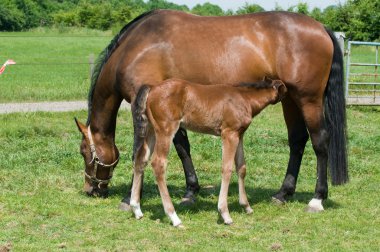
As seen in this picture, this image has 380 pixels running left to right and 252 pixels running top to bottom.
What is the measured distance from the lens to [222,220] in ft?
21.5

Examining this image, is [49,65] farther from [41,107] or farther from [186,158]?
[186,158]

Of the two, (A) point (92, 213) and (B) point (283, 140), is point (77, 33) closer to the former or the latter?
(B) point (283, 140)

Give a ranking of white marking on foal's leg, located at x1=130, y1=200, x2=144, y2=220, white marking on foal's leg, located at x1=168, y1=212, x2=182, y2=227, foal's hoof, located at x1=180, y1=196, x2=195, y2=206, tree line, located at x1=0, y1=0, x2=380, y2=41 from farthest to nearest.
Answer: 1. tree line, located at x1=0, y1=0, x2=380, y2=41
2. foal's hoof, located at x1=180, y1=196, x2=195, y2=206
3. white marking on foal's leg, located at x1=130, y1=200, x2=144, y2=220
4. white marking on foal's leg, located at x1=168, y1=212, x2=182, y2=227

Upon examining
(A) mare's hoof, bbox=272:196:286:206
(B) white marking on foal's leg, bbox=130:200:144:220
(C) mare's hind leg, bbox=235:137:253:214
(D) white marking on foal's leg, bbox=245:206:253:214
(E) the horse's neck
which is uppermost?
(E) the horse's neck

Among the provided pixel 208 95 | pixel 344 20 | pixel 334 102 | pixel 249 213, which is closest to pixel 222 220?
pixel 249 213

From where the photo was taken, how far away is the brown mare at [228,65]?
7.14 m

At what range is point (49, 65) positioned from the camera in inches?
1335

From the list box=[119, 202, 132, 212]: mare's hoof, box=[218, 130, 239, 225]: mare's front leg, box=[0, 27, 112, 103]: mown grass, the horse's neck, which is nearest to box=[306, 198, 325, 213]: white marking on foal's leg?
box=[218, 130, 239, 225]: mare's front leg

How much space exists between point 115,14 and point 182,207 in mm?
51703

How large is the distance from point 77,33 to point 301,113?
44.9 m

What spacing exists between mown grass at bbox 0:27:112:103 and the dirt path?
694 mm

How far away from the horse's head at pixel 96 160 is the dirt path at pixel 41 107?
265 inches

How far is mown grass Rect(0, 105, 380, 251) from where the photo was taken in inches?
229

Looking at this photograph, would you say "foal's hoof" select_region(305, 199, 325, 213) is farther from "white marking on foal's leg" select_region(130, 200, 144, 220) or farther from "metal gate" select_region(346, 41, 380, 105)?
"metal gate" select_region(346, 41, 380, 105)
